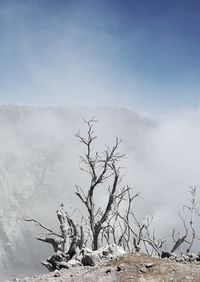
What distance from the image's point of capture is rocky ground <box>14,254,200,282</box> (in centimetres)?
1327

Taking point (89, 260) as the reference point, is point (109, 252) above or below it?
above

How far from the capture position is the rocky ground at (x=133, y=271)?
43.5 feet

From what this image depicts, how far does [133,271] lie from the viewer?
1363 cm

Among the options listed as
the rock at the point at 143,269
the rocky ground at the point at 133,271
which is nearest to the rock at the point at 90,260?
the rocky ground at the point at 133,271

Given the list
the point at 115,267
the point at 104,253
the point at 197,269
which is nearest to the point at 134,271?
the point at 115,267

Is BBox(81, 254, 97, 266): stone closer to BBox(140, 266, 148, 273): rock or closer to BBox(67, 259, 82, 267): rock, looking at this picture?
BBox(67, 259, 82, 267): rock

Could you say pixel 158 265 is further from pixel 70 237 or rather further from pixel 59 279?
pixel 70 237

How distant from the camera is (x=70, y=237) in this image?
23.5m

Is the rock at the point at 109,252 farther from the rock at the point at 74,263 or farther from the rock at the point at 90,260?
the rock at the point at 74,263

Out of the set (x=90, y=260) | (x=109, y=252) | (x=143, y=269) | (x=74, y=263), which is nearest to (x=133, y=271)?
(x=143, y=269)

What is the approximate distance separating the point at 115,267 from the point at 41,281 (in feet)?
8.03

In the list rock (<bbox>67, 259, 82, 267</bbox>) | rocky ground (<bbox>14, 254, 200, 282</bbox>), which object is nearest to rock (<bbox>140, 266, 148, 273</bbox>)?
rocky ground (<bbox>14, 254, 200, 282</bbox>)

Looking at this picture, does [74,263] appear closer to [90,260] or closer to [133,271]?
[90,260]

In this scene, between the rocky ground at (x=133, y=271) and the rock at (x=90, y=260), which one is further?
the rock at (x=90, y=260)
